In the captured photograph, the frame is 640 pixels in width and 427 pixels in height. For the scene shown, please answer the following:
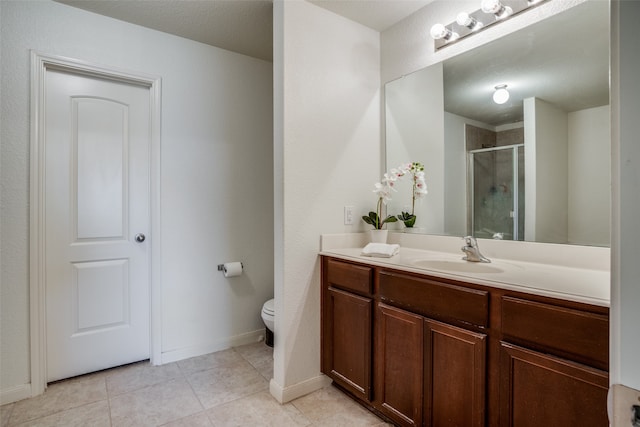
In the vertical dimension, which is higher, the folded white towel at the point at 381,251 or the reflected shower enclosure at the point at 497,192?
the reflected shower enclosure at the point at 497,192

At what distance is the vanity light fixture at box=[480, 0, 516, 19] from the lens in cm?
167

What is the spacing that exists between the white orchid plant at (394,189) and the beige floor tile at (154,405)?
5.05ft

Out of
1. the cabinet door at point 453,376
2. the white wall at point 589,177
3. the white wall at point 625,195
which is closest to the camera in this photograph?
the white wall at point 625,195

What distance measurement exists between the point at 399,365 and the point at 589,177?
1.21m

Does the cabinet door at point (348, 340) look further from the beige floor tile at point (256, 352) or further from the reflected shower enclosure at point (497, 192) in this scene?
the reflected shower enclosure at point (497, 192)

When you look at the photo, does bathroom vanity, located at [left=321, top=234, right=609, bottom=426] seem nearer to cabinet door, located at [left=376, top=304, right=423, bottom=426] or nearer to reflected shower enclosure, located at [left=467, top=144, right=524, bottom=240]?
cabinet door, located at [left=376, top=304, right=423, bottom=426]

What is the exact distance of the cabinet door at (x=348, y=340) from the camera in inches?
69.1

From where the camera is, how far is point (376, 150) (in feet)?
7.72

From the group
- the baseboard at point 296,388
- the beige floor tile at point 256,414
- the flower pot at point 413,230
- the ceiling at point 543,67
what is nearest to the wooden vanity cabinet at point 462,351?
the baseboard at point 296,388

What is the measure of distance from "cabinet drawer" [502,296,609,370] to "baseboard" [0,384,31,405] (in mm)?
2595

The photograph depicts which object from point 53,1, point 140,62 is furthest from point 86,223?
point 53,1

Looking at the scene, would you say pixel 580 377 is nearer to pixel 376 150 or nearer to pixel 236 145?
pixel 376 150

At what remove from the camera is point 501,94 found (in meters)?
1.75

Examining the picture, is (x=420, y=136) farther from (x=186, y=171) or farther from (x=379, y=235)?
(x=186, y=171)
